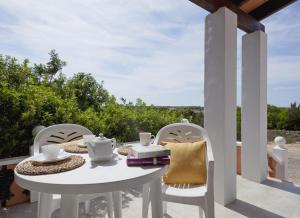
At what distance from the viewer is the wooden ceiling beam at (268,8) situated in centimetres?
309

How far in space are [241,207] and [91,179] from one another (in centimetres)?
209

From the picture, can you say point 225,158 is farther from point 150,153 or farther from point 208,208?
point 150,153

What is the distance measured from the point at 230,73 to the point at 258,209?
155 centimetres

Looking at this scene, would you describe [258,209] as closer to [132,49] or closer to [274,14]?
[274,14]

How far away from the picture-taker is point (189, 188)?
1.75 metres

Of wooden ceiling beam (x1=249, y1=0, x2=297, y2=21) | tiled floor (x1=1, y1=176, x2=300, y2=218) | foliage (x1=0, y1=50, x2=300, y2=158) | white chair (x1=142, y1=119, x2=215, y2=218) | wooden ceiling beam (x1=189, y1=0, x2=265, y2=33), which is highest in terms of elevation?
wooden ceiling beam (x1=249, y1=0, x2=297, y2=21)

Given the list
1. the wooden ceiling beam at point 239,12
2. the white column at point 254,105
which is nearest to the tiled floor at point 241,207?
the white column at point 254,105

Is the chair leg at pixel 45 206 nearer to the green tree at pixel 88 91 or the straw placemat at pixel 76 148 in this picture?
the straw placemat at pixel 76 148

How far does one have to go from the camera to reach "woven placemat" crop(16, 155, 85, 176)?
1027mm

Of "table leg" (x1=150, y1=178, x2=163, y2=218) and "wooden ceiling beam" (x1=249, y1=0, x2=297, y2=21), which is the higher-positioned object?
"wooden ceiling beam" (x1=249, y1=0, x2=297, y2=21)

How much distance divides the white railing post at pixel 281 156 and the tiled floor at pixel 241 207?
2.23ft

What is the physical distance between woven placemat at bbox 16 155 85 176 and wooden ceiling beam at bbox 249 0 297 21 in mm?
3353

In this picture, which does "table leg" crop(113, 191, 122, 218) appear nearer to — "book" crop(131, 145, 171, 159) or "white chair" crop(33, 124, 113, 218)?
"white chair" crop(33, 124, 113, 218)

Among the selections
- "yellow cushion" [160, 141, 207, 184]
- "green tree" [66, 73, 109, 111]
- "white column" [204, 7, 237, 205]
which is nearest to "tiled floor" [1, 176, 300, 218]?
"white column" [204, 7, 237, 205]
